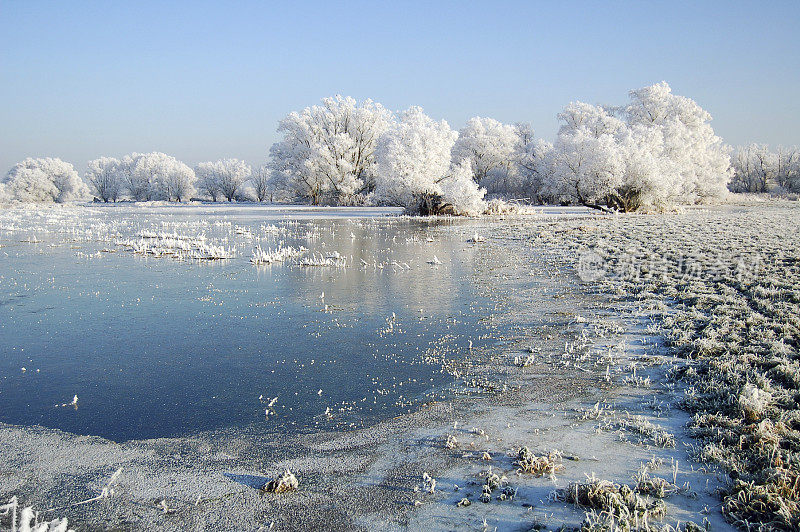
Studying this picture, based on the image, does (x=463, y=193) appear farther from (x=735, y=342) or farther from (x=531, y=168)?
(x=735, y=342)

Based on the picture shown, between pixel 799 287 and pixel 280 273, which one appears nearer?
pixel 799 287

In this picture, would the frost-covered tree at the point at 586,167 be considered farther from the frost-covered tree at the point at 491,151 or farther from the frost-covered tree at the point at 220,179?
the frost-covered tree at the point at 220,179

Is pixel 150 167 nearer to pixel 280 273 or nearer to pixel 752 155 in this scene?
pixel 280 273

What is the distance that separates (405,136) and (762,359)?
4185cm

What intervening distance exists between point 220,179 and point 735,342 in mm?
108176

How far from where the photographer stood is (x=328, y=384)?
7.05 m

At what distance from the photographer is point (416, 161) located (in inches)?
1781

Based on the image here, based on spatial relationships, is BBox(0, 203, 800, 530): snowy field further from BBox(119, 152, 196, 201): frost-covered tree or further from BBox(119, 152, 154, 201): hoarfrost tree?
BBox(119, 152, 154, 201): hoarfrost tree

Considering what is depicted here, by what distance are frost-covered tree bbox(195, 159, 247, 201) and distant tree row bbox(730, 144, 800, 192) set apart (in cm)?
9897

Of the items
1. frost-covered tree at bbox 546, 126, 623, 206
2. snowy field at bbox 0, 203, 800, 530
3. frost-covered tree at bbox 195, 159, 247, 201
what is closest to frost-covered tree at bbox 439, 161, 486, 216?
frost-covered tree at bbox 546, 126, 623, 206

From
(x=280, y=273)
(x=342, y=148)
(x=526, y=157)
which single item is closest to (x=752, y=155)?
(x=526, y=157)

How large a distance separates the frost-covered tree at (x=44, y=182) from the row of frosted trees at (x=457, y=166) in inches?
8.9

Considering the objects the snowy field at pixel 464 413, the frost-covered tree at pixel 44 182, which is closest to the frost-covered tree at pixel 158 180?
the frost-covered tree at pixel 44 182

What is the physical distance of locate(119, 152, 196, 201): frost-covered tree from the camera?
10194 cm
